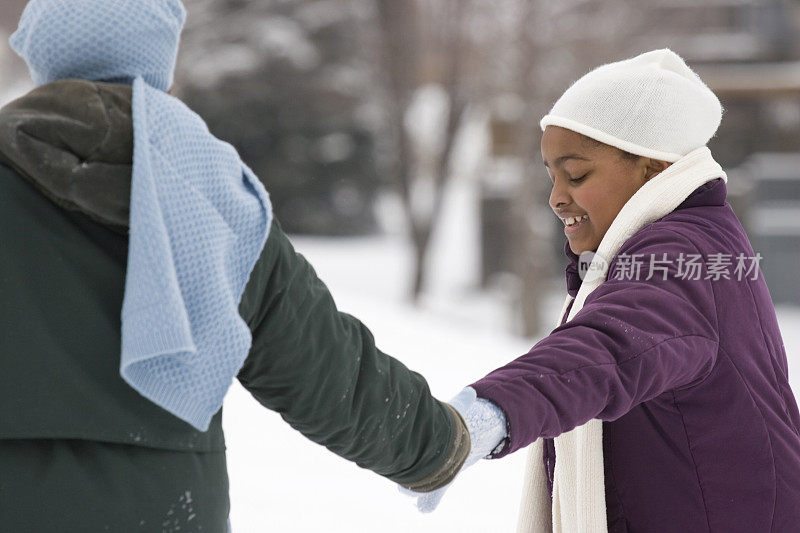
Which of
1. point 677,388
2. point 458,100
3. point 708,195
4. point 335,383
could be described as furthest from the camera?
point 458,100

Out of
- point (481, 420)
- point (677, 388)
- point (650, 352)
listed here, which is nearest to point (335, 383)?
point (481, 420)

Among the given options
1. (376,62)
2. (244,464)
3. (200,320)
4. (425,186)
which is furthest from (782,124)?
(200,320)

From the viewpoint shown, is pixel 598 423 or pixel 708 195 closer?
pixel 598 423

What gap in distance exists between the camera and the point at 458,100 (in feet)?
46.8

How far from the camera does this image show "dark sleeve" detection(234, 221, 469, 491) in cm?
145

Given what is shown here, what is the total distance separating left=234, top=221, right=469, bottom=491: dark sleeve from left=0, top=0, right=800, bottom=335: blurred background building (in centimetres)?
1148

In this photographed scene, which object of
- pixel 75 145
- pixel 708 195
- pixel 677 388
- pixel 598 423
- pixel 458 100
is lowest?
pixel 458 100

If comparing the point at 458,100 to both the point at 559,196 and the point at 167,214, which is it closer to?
the point at 559,196

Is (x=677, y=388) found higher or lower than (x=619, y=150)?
lower

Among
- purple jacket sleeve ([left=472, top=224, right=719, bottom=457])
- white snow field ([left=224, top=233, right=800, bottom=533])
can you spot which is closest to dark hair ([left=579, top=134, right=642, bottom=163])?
purple jacket sleeve ([left=472, top=224, right=719, bottom=457])

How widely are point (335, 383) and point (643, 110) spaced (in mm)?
947

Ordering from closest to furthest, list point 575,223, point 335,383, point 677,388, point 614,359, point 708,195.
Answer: point 335,383 < point 614,359 < point 677,388 < point 708,195 < point 575,223

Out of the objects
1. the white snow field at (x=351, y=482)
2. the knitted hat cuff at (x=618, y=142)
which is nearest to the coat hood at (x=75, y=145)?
the knitted hat cuff at (x=618, y=142)

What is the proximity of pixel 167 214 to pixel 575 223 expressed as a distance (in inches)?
42.7
